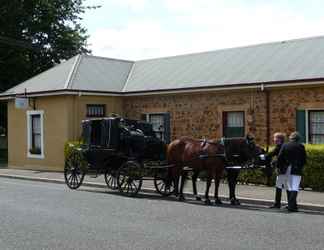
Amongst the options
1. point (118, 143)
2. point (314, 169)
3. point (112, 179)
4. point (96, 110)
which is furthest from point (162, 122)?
point (314, 169)

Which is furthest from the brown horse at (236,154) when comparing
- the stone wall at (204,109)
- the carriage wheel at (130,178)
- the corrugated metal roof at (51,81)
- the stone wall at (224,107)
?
the corrugated metal roof at (51,81)

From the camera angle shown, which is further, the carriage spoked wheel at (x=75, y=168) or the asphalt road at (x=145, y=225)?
the carriage spoked wheel at (x=75, y=168)

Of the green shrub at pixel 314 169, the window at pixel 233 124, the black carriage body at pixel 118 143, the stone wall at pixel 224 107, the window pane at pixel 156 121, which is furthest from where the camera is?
the window pane at pixel 156 121

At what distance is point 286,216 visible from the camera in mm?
11461

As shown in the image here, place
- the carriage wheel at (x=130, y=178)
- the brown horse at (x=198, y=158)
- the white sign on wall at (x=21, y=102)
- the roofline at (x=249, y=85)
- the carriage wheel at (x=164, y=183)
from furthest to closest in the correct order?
the white sign on wall at (x=21, y=102) → the roofline at (x=249, y=85) → the carriage wheel at (x=164, y=183) → the carriage wheel at (x=130, y=178) → the brown horse at (x=198, y=158)

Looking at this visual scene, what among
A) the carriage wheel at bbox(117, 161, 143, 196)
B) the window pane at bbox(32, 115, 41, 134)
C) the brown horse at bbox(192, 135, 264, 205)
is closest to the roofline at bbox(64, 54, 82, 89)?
the window pane at bbox(32, 115, 41, 134)

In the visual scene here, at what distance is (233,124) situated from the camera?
20547mm

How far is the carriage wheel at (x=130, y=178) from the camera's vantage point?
15047mm

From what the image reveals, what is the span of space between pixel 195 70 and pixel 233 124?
375 centimetres

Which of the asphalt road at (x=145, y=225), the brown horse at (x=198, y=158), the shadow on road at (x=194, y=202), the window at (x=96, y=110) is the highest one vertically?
Result: the window at (x=96, y=110)

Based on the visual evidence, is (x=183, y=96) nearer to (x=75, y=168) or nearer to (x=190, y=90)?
(x=190, y=90)

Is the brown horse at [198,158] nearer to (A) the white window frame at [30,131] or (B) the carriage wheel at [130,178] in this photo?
(B) the carriage wheel at [130,178]

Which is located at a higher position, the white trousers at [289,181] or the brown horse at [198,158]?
the brown horse at [198,158]

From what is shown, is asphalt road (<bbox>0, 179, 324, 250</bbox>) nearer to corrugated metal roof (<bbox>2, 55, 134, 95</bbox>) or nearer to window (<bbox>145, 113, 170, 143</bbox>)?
window (<bbox>145, 113, 170, 143</bbox>)
